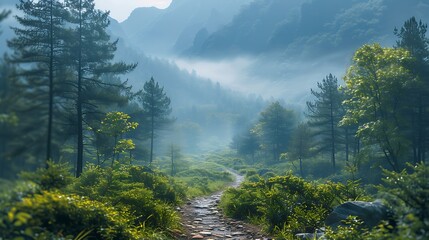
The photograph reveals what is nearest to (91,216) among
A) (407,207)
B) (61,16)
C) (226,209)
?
(407,207)

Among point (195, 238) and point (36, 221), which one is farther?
point (195, 238)

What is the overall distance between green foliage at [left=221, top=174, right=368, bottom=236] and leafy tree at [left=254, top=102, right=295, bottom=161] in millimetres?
48161

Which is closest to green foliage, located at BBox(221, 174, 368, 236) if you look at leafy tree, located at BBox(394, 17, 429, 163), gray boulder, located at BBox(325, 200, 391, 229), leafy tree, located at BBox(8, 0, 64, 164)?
gray boulder, located at BBox(325, 200, 391, 229)

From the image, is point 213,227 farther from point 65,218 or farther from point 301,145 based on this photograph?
point 301,145

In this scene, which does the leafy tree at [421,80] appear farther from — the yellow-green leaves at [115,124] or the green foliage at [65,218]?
the green foliage at [65,218]

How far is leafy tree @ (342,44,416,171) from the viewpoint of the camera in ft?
68.6

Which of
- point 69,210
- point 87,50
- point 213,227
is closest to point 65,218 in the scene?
point 69,210

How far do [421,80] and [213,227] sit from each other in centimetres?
2058

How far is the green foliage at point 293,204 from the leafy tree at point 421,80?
53.5 ft

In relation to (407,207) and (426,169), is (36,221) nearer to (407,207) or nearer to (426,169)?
(407,207)

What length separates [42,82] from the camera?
8.13 metres

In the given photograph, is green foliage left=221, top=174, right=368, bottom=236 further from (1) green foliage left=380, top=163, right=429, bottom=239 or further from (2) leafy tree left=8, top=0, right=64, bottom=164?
(2) leafy tree left=8, top=0, right=64, bottom=164

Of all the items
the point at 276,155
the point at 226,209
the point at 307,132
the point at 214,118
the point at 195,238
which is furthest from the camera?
the point at 214,118

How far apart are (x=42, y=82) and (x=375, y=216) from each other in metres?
8.37
